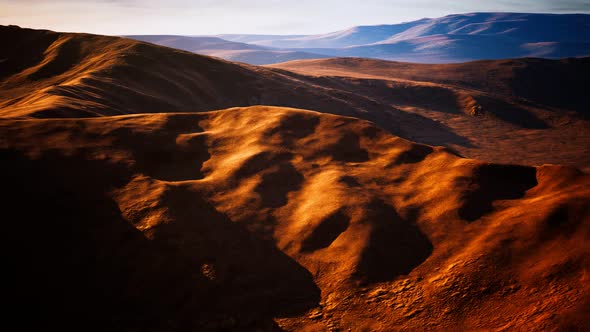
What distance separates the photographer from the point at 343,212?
12.6m

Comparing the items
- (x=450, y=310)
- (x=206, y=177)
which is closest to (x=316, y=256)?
(x=450, y=310)

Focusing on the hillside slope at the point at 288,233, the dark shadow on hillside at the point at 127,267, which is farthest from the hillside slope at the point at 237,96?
the dark shadow on hillside at the point at 127,267

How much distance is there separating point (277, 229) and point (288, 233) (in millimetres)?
451

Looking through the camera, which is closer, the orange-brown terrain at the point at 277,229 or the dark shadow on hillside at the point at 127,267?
the orange-brown terrain at the point at 277,229

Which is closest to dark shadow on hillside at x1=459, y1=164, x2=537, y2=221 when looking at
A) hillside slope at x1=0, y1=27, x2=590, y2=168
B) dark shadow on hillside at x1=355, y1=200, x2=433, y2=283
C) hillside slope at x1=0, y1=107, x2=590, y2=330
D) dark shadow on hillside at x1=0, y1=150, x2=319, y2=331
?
hillside slope at x1=0, y1=107, x2=590, y2=330

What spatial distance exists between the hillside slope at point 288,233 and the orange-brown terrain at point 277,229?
0.05m

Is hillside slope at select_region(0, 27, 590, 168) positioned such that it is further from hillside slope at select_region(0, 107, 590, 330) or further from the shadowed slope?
the shadowed slope

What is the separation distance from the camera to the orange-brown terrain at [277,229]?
30.6 ft

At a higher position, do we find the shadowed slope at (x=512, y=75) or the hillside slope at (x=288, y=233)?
the shadowed slope at (x=512, y=75)

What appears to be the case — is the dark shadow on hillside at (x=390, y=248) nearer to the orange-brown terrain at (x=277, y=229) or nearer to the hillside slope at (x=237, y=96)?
the orange-brown terrain at (x=277, y=229)

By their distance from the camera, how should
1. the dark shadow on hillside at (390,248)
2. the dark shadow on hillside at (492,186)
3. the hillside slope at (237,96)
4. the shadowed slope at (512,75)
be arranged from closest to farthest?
the dark shadow on hillside at (390,248), the dark shadow on hillside at (492,186), the hillside slope at (237,96), the shadowed slope at (512,75)

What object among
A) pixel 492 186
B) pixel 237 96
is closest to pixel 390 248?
pixel 492 186

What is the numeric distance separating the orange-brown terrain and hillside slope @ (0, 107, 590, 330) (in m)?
0.05

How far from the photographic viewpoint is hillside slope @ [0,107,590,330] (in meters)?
9.28
